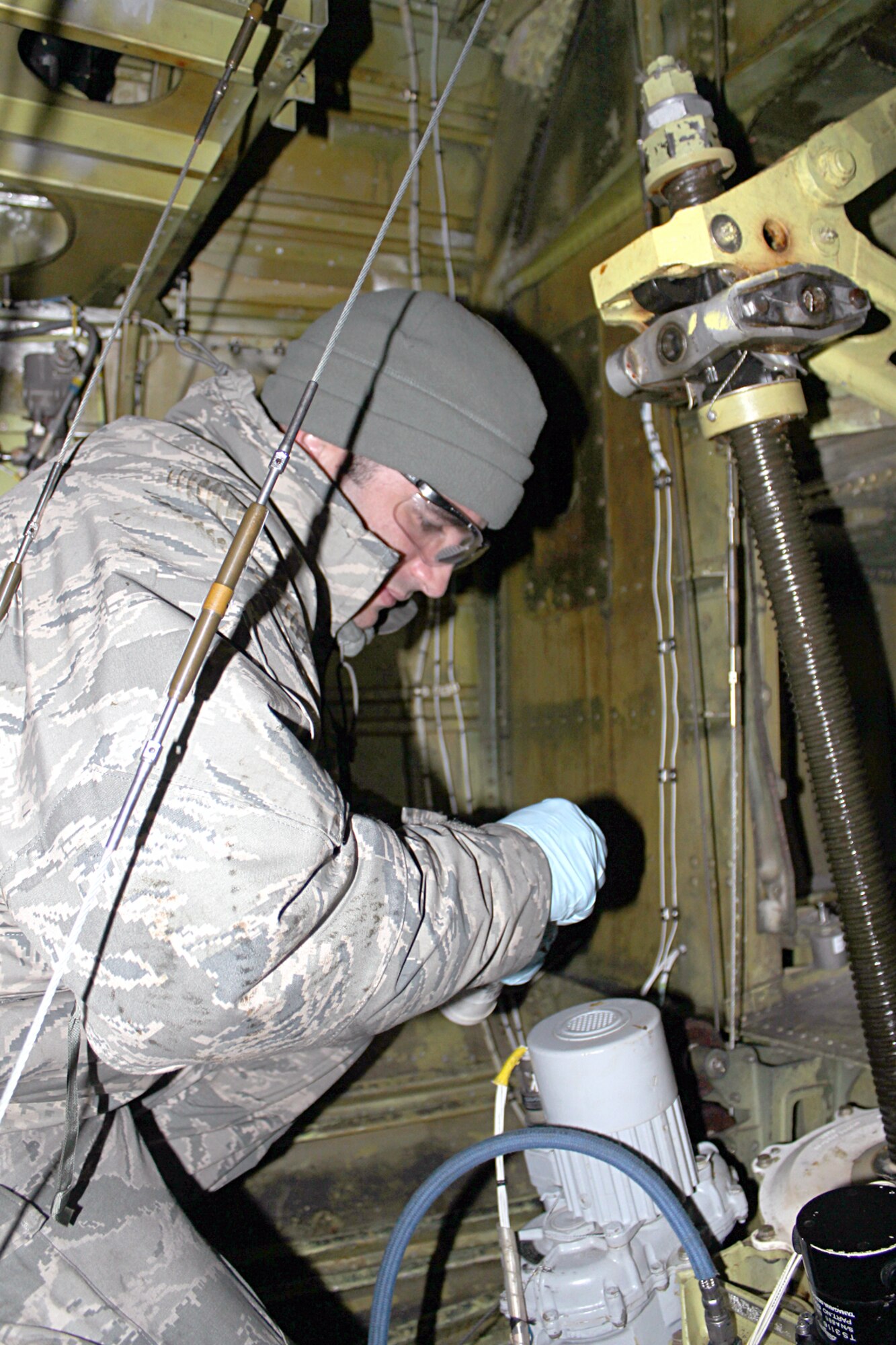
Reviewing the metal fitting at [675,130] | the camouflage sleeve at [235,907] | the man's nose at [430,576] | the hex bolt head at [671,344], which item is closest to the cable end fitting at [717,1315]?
the camouflage sleeve at [235,907]

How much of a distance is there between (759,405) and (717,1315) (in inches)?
61.8

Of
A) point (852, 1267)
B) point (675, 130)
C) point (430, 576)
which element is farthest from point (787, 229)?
point (852, 1267)

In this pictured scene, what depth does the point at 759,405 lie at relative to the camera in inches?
67.9

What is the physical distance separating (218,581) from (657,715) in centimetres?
193

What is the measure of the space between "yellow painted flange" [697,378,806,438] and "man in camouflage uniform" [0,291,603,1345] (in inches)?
15.8

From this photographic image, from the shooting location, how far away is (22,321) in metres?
3.16

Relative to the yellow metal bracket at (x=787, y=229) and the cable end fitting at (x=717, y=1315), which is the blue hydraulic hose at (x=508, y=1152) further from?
the yellow metal bracket at (x=787, y=229)

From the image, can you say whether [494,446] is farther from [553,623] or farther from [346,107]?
[346,107]

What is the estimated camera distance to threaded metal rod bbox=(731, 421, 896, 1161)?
5.57 feet

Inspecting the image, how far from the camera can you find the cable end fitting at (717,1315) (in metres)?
1.45

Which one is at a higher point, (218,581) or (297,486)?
(297,486)

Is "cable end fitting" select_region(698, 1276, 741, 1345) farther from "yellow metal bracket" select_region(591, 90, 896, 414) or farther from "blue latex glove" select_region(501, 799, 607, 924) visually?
"yellow metal bracket" select_region(591, 90, 896, 414)

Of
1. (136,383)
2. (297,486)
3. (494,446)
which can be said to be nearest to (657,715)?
(494,446)

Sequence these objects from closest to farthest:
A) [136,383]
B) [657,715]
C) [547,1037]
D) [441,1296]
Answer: [547,1037], [441,1296], [657,715], [136,383]
